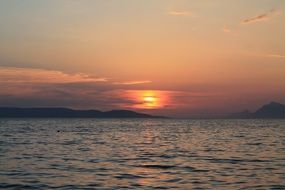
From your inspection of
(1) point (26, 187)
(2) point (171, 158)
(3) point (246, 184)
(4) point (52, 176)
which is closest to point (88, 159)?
(2) point (171, 158)

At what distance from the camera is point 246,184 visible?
87.0ft

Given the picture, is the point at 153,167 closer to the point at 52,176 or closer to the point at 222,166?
the point at 222,166

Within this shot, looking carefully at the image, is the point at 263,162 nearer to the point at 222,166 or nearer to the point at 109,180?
the point at 222,166

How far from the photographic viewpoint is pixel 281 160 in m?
39.3

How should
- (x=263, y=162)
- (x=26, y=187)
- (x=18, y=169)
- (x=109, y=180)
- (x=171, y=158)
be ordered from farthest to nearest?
1. (x=171, y=158)
2. (x=263, y=162)
3. (x=18, y=169)
4. (x=109, y=180)
5. (x=26, y=187)

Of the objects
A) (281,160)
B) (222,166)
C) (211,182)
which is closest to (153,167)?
(222,166)

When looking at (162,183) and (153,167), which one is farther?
(153,167)

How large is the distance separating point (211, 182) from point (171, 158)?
47.2 ft

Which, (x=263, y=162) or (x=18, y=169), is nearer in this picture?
(x=18, y=169)

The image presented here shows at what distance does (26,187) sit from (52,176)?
3799 millimetres

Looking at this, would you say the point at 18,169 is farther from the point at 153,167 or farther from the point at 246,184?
the point at 246,184

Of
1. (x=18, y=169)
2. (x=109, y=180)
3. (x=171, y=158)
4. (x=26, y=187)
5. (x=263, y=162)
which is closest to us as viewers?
(x=26, y=187)

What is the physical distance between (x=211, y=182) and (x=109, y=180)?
6.61m

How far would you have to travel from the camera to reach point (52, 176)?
2930 cm
